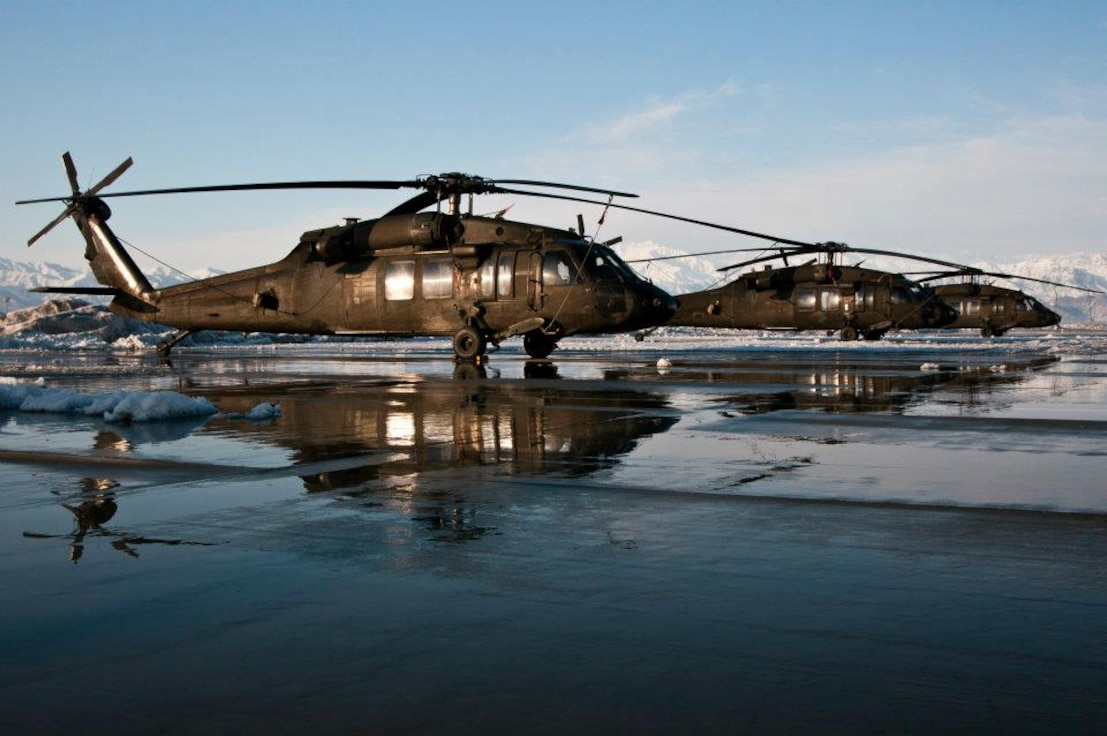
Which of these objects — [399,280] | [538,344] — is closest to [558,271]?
[538,344]

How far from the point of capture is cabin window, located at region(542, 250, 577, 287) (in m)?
23.8

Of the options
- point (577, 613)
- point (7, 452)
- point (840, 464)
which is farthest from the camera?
point (7, 452)

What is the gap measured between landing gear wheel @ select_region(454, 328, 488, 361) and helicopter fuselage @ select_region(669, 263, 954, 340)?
18.9 m

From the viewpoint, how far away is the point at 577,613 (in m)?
4.11

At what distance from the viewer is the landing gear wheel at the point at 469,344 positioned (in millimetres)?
23906

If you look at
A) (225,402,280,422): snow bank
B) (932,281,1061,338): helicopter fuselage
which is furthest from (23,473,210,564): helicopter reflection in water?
(932,281,1061,338): helicopter fuselage

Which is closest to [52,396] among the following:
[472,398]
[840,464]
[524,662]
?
[472,398]

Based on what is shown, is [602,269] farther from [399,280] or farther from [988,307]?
[988,307]

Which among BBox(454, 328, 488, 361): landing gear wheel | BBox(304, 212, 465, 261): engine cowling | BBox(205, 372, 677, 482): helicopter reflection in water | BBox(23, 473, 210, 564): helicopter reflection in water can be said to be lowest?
BBox(23, 473, 210, 564): helicopter reflection in water

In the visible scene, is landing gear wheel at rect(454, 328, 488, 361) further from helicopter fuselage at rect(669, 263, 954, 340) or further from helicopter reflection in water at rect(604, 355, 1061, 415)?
helicopter fuselage at rect(669, 263, 954, 340)

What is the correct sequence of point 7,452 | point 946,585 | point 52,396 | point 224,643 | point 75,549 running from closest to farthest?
point 224,643
point 946,585
point 75,549
point 7,452
point 52,396

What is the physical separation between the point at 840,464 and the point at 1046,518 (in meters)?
2.35

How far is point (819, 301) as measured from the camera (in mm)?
41250

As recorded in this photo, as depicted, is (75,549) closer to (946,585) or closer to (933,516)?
(946,585)
